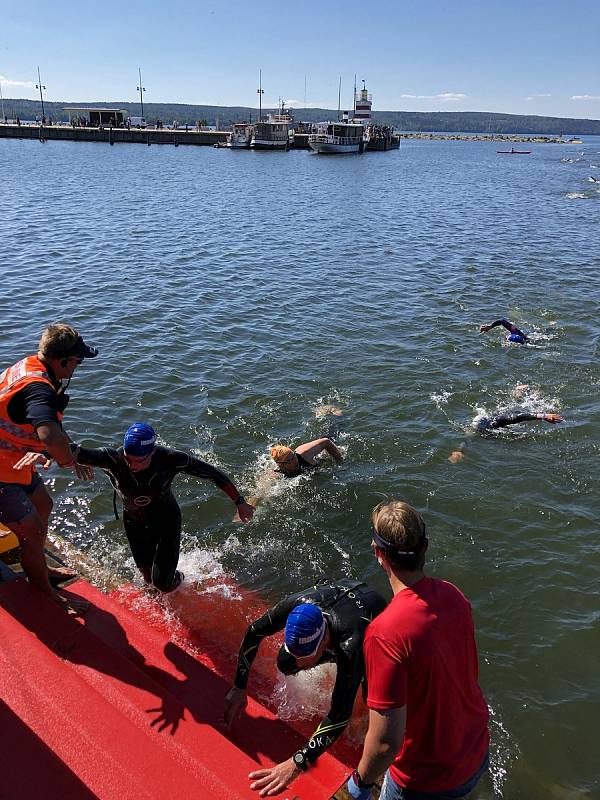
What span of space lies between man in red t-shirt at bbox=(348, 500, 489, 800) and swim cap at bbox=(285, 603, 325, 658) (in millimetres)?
773

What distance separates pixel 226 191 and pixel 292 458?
45.8 m

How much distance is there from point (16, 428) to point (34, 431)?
0.15 metres

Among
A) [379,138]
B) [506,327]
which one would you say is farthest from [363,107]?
[506,327]

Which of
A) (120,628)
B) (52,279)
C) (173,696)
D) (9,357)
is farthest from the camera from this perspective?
(52,279)

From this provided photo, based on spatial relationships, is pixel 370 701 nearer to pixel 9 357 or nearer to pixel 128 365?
pixel 128 365

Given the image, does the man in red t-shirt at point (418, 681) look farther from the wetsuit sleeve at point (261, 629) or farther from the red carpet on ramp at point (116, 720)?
the wetsuit sleeve at point (261, 629)

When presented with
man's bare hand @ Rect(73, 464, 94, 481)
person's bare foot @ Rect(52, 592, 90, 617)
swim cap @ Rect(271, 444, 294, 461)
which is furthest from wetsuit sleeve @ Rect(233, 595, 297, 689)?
swim cap @ Rect(271, 444, 294, 461)

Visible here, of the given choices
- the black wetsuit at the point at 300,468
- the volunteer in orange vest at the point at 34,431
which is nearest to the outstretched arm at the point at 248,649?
the volunteer in orange vest at the point at 34,431

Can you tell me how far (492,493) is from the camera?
934 centimetres

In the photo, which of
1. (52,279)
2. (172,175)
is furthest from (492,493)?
(172,175)

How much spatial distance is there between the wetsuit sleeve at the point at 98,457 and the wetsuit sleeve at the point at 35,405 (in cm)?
73

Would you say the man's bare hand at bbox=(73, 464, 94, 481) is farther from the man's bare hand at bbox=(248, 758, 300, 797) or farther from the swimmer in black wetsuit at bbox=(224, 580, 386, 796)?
the man's bare hand at bbox=(248, 758, 300, 797)

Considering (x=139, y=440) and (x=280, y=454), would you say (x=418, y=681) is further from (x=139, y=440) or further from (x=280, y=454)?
(x=280, y=454)

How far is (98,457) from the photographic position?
5508 millimetres
